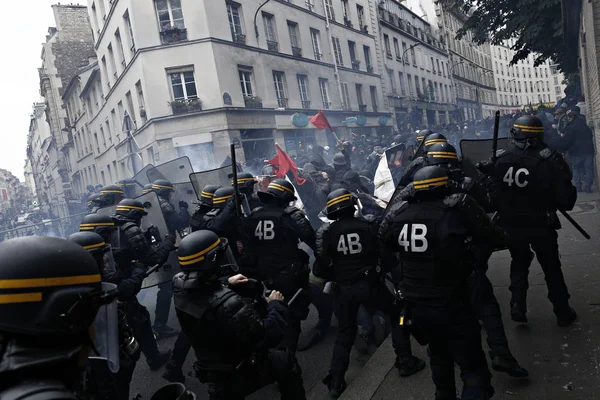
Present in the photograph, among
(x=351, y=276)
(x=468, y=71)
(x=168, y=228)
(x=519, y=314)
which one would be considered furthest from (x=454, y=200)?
(x=468, y=71)

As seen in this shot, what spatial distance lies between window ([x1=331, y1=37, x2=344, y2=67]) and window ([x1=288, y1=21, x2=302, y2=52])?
3683 mm

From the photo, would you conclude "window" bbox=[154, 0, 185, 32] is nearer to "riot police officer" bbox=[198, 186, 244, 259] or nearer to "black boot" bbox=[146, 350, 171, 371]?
"riot police officer" bbox=[198, 186, 244, 259]

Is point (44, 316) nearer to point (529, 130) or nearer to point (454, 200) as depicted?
point (454, 200)

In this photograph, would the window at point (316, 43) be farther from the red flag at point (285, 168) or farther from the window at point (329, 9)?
the red flag at point (285, 168)

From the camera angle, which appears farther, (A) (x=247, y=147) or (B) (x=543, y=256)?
(A) (x=247, y=147)

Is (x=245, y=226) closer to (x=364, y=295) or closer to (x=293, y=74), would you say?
(x=364, y=295)

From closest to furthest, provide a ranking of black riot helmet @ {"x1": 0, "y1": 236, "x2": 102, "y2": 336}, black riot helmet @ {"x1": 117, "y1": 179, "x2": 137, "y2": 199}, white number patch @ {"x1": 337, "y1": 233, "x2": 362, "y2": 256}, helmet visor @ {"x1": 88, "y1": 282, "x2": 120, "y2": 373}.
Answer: black riot helmet @ {"x1": 0, "y1": 236, "x2": 102, "y2": 336} → helmet visor @ {"x1": 88, "y1": 282, "x2": 120, "y2": 373} → white number patch @ {"x1": 337, "y1": 233, "x2": 362, "y2": 256} → black riot helmet @ {"x1": 117, "y1": 179, "x2": 137, "y2": 199}

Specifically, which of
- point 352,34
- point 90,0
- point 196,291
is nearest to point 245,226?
point 196,291

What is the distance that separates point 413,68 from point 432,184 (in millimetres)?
37919

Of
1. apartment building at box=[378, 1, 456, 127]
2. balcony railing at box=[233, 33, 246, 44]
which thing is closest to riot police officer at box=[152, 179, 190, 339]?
balcony railing at box=[233, 33, 246, 44]

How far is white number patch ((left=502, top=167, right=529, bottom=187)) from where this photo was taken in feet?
12.9

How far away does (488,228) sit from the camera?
2.86 metres

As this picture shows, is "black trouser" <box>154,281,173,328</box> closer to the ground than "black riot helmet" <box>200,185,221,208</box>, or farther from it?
closer to the ground

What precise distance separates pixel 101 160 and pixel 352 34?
18.6 metres
